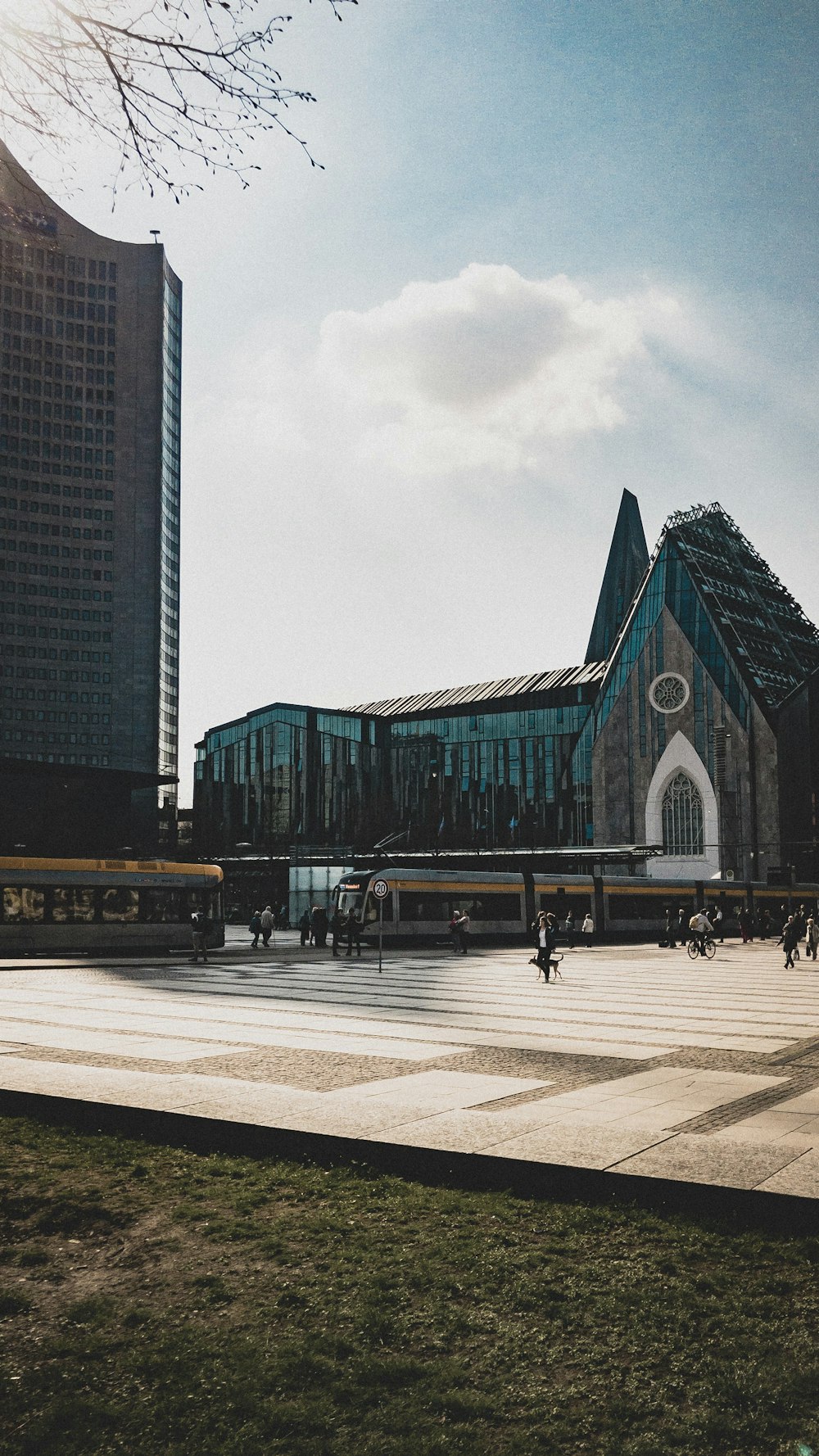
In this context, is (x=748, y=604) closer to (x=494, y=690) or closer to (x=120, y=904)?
(x=494, y=690)

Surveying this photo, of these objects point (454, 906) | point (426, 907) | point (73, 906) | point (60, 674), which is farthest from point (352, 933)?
point (60, 674)

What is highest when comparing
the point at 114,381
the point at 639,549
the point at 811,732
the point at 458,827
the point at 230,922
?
the point at 114,381

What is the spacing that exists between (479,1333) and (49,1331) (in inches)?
73.0

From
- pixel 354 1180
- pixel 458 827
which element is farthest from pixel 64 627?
pixel 354 1180

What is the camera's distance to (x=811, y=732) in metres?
81.5

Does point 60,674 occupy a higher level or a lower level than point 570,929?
higher

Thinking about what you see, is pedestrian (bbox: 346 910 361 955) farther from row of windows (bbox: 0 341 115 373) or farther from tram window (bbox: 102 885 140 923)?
row of windows (bbox: 0 341 115 373)

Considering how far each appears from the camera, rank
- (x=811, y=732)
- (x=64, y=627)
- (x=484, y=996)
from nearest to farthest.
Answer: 1. (x=484, y=996)
2. (x=811, y=732)
3. (x=64, y=627)

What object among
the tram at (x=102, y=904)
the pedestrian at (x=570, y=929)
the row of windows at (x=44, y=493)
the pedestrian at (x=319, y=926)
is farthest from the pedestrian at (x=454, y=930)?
the row of windows at (x=44, y=493)

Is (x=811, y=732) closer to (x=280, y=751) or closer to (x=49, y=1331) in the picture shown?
(x=280, y=751)

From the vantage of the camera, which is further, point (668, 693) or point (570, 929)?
point (668, 693)

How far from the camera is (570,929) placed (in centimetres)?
4450

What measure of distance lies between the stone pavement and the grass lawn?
0.89 metres

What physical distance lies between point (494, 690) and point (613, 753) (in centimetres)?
1934
